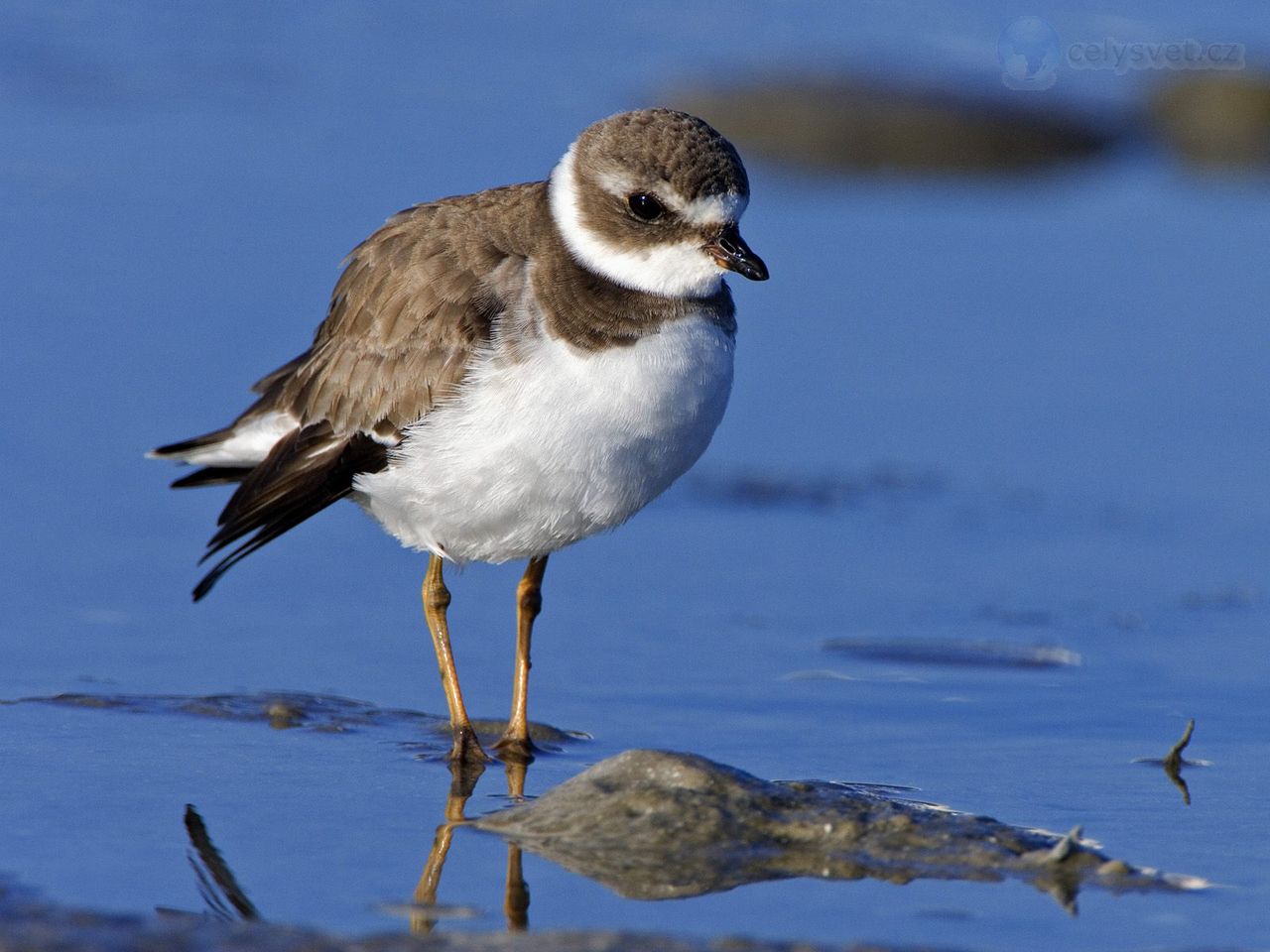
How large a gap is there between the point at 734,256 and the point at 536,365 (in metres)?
0.77

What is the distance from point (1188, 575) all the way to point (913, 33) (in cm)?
1076

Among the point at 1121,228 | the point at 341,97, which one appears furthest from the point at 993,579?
the point at 341,97

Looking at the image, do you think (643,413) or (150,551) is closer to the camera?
(643,413)

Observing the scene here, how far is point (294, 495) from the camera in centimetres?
696

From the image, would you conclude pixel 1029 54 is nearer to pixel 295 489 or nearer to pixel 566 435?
pixel 295 489

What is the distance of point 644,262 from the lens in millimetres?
6555

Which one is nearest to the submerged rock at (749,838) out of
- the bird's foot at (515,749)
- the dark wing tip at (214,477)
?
the bird's foot at (515,749)

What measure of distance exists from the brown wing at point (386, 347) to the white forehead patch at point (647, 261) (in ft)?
0.67

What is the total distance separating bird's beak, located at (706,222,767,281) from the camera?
256 inches

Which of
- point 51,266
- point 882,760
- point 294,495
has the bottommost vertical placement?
point 882,760

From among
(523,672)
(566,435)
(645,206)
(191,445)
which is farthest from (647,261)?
(191,445)

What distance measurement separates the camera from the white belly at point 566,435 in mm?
6340

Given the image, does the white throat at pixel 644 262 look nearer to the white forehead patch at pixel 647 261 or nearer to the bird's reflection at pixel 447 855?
the white forehead patch at pixel 647 261

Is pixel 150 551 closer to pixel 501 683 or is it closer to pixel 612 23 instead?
pixel 501 683
